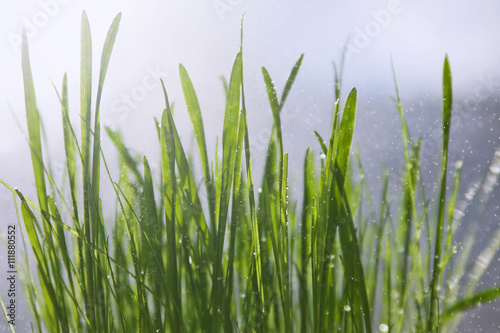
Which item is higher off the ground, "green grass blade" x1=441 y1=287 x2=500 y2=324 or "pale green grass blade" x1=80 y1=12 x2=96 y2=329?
"pale green grass blade" x1=80 y1=12 x2=96 y2=329

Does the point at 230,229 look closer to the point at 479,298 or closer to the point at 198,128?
the point at 198,128

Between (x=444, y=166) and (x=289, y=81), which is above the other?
(x=289, y=81)

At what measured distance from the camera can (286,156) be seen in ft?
1.71

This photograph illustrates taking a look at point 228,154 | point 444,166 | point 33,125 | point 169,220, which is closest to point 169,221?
point 169,220

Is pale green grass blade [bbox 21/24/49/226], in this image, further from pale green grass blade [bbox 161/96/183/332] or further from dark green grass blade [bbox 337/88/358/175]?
dark green grass blade [bbox 337/88/358/175]

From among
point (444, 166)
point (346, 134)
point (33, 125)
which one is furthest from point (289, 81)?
point (33, 125)

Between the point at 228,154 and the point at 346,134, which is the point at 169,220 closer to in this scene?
the point at 228,154

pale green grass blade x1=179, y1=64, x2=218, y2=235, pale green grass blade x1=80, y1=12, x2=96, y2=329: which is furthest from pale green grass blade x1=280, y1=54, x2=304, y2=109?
pale green grass blade x1=80, y1=12, x2=96, y2=329

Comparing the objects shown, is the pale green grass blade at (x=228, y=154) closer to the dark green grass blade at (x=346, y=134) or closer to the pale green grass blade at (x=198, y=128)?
the pale green grass blade at (x=198, y=128)

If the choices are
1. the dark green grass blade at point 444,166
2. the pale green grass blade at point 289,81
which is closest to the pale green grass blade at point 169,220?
the pale green grass blade at point 289,81

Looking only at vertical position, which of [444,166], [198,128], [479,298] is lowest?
[479,298]

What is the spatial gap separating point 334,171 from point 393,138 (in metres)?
0.44

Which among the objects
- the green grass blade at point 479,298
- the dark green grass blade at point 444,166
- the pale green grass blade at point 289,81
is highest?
the pale green grass blade at point 289,81

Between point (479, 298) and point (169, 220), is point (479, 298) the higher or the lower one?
the lower one
